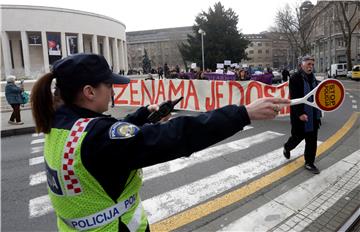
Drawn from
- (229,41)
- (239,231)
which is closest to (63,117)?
(239,231)

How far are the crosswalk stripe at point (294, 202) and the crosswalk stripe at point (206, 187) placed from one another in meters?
0.79

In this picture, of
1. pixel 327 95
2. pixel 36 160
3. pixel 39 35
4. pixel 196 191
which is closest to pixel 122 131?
pixel 327 95

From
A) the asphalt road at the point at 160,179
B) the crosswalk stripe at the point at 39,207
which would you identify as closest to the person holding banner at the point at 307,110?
the asphalt road at the point at 160,179

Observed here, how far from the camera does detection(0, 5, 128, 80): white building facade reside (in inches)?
1970

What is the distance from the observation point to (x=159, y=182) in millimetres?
5156

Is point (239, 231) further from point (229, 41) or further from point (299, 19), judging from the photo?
point (299, 19)

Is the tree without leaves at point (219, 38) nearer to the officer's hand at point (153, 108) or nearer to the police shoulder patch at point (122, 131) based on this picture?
the officer's hand at point (153, 108)

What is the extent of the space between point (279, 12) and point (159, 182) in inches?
2041

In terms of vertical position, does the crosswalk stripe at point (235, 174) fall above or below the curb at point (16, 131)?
below

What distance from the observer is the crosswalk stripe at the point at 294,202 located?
3527 millimetres

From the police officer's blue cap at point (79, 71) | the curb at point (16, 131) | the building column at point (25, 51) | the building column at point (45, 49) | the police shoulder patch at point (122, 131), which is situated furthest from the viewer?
the building column at point (45, 49)

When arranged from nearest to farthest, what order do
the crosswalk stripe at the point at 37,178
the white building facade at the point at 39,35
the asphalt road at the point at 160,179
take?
the asphalt road at the point at 160,179 < the crosswalk stripe at the point at 37,178 < the white building facade at the point at 39,35

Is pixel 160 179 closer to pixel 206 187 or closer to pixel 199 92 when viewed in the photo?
pixel 206 187

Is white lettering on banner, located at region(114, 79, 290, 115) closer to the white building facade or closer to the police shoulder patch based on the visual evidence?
the police shoulder patch
